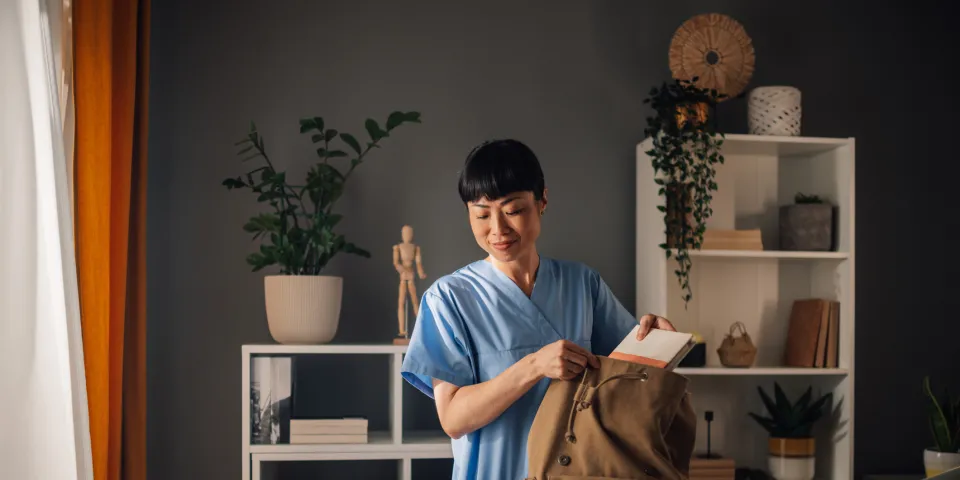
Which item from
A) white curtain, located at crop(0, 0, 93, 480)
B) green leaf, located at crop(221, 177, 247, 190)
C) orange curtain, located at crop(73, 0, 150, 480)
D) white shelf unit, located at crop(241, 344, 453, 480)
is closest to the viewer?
white curtain, located at crop(0, 0, 93, 480)

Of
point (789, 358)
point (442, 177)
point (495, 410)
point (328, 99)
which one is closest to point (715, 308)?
point (789, 358)

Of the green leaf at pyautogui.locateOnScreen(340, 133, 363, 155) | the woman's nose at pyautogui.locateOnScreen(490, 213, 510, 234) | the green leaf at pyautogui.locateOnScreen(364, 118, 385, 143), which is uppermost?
the green leaf at pyautogui.locateOnScreen(364, 118, 385, 143)

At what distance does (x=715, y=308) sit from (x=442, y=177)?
1.07 metres

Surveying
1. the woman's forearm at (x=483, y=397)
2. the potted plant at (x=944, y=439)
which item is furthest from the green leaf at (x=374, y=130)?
the potted plant at (x=944, y=439)

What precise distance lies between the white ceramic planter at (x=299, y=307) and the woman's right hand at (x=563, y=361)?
1515mm

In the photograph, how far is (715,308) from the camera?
132 inches

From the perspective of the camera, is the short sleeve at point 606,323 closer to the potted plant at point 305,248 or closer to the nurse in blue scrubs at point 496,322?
the nurse in blue scrubs at point 496,322

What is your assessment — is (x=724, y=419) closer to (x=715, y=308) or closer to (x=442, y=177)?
(x=715, y=308)

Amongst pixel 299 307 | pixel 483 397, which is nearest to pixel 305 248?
pixel 299 307

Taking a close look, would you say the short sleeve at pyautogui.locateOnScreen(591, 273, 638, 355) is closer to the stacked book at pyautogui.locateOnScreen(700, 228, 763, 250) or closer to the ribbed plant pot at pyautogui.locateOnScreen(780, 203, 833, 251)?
the stacked book at pyautogui.locateOnScreen(700, 228, 763, 250)

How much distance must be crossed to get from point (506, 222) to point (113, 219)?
1.58 m

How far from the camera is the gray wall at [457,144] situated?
3.17m

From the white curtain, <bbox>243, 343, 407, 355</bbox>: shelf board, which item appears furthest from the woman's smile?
<bbox>243, 343, 407, 355</bbox>: shelf board

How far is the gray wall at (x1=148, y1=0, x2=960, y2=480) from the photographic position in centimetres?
317
